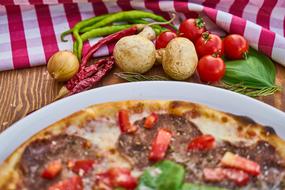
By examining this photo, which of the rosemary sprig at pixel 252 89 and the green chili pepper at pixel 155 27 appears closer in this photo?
the rosemary sprig at pixel 252 89

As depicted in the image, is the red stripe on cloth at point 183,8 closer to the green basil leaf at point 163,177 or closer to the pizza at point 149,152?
the pizza at point 149,152

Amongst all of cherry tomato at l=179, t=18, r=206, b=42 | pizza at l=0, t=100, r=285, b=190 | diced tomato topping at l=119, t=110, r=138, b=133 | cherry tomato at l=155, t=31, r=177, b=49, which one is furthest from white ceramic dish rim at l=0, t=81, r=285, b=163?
cherry tomato at l=179, t=18, r=206, b=42

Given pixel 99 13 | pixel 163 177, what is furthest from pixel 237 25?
pixel 163 177

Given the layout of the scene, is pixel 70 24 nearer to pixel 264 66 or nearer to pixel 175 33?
pixel 175 33

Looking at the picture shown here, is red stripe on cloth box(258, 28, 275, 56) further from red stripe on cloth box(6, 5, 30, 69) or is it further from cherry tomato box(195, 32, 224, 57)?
red stripe on cloth box(6, 5, 30, 69)

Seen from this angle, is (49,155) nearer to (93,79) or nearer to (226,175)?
(226,175)

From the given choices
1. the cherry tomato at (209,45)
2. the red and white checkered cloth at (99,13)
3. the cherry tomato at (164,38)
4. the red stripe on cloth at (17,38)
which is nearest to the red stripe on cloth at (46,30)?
the red and white checkered cloth at (99,13)

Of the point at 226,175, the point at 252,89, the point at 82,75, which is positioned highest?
the point at 226,175
